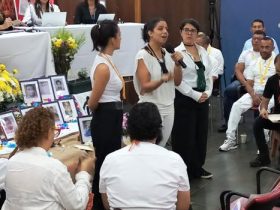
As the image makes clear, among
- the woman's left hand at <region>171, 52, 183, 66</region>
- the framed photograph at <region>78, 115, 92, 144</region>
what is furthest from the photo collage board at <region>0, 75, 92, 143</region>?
the woman's left hand at <region>171, 52, 183, 66</region>

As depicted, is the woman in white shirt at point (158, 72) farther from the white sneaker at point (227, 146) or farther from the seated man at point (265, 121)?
the white sneaker at point (227, 146)

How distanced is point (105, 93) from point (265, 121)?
222 centimetres

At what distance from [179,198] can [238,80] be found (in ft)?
13.5

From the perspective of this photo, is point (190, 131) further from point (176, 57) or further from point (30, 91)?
point (30, 91)

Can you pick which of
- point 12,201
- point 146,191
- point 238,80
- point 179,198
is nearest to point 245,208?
point 179,198

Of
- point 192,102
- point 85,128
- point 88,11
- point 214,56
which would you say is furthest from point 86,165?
point 88,11

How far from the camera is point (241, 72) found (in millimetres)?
6207

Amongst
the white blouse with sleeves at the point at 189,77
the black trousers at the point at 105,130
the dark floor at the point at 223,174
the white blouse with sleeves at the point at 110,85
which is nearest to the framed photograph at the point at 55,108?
the black trousers at the point at 105,130

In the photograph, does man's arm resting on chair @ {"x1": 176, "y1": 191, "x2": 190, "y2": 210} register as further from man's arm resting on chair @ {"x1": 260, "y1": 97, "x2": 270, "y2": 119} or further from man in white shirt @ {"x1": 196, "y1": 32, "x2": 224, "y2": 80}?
man in white shirt @ {"x1": 196, "y1": 32, "x2": 224, "y2": 80}

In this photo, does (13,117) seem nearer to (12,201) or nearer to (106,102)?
(106,102)

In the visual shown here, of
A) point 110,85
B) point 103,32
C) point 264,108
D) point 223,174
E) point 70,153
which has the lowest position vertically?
point 223,174

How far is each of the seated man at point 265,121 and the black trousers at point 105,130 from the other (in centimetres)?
197

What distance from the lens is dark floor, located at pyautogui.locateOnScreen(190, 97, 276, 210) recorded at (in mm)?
4168

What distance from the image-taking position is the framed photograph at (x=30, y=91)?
432 centimetres
